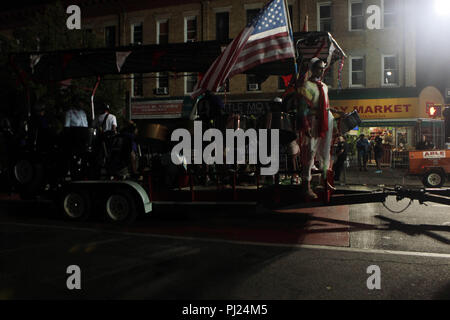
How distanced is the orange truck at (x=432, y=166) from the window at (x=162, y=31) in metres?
18.6

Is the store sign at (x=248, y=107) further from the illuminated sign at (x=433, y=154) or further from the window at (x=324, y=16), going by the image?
the illuminated sign at (x=433, y=154)

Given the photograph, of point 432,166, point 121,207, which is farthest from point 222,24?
point 121,207

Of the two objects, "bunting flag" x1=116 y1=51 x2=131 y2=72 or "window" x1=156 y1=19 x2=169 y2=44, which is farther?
"window" x1=156 y1=19 x2=169 y2=44

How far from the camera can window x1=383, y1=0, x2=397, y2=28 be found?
21531 millimetres

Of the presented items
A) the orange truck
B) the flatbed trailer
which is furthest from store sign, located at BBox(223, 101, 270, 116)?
the flatbed trailer

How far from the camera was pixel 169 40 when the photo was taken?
25.0 metres

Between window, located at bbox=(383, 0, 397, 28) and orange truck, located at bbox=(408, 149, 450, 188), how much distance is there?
12.2m

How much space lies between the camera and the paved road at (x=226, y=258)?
11.8 ft

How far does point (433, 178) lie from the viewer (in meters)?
12.7

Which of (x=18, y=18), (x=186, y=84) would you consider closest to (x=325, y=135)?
(x=186, y=84)

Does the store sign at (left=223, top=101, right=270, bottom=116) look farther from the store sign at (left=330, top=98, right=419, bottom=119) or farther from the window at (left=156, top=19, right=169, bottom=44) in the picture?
the window at (left=156, top=19, right=169, bottom=44)

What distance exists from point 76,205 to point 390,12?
21783mm
